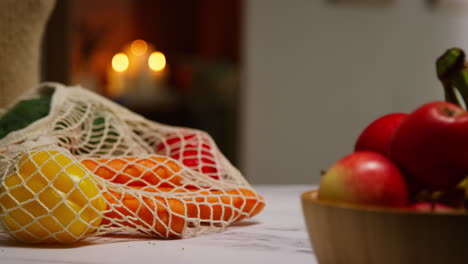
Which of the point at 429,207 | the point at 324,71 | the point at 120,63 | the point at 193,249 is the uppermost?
the point at 429,207

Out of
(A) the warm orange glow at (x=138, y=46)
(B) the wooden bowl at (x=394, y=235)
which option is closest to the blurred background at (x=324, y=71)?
(B) the wooden bowl at (x=394, y=235)

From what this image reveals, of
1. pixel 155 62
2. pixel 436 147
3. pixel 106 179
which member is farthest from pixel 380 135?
pixel 155 62

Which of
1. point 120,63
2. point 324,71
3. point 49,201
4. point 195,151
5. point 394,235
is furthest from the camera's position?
point 120,63

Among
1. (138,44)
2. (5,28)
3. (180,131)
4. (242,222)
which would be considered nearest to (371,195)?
(242,222)

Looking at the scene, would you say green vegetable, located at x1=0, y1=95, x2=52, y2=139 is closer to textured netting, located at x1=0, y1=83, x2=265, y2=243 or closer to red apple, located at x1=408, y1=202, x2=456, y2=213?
textured netting, located at x1=0, y1=83, x2=265, y2=243

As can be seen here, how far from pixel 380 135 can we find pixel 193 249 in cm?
22

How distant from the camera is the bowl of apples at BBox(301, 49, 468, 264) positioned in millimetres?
370

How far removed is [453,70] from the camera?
1.58 feet

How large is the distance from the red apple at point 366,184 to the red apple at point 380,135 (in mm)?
61

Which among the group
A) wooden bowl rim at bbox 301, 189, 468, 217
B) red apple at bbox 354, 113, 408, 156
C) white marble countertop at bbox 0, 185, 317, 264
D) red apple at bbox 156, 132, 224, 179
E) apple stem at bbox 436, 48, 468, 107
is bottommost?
white marble countertop at bbox 0, 185, 317, 264

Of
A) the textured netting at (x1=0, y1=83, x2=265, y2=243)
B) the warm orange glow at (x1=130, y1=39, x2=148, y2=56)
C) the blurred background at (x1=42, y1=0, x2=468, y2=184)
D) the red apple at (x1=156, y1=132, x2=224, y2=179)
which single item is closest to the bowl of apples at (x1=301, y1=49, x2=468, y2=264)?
the textured netting at (x1=0, y1=83, x2=265, y2=243)

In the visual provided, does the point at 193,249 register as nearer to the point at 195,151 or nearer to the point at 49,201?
the point at 49,201

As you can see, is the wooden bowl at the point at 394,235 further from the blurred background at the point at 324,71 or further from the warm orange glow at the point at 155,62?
the warm orange glow at the point at 155,62

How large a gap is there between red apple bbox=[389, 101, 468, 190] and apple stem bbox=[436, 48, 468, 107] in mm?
61
